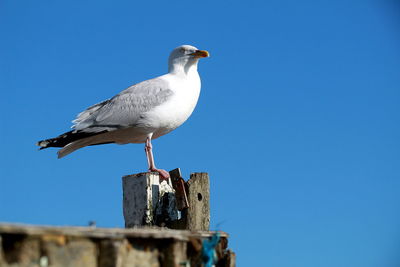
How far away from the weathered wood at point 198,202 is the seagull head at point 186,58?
3208 mm

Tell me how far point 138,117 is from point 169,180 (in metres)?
1.79

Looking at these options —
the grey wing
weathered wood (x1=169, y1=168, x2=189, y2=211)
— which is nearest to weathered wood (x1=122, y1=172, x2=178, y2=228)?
weathered wood (x1=169, y1=168, x2=189, y2=211)

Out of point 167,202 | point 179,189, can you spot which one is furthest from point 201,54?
point 167,202

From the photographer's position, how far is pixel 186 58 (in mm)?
10883

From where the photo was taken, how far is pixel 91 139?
10227 millimetres

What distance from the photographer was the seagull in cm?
985

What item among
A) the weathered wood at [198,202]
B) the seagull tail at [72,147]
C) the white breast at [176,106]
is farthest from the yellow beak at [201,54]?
the weathered wood at [198,202]

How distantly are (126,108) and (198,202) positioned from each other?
2.89 meters

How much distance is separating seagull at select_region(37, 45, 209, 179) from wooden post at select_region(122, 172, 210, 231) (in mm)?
1325

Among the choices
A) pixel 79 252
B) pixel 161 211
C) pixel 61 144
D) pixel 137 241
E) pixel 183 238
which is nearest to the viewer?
pixel 79 252

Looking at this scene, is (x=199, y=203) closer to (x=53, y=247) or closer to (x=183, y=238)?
(x=183, y=238)

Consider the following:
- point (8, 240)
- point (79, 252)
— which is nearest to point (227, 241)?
point (79, 252)

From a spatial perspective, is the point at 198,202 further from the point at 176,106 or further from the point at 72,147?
the point at 72,147

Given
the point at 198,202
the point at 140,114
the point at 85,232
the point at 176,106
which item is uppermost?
the point at 176,106
